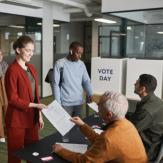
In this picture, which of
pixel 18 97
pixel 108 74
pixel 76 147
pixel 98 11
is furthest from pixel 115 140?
pixel 98 11

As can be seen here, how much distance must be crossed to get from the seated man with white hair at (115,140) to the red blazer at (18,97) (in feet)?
2.63

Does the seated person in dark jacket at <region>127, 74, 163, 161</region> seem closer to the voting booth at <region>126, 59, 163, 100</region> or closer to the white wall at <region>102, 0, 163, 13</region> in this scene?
the voting booth at <region>126, 59, 163, 100</region>

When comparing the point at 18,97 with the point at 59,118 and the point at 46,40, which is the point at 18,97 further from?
the point at 46,40

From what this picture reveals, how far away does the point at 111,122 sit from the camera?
1.43m

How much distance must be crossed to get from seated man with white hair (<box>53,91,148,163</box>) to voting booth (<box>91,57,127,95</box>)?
8.20 feet

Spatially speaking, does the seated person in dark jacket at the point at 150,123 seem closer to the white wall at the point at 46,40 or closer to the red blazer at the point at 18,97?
the red blazer at the point at 18,97

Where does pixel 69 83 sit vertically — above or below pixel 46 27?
below

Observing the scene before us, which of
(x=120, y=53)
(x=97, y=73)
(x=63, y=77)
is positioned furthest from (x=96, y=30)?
(x=63, y=77)

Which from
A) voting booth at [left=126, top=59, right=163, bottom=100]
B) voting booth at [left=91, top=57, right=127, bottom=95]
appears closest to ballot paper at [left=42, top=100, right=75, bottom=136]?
voting booth at [left=126, top=59, right=163, bottom=100]

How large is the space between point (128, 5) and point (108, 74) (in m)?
2.34

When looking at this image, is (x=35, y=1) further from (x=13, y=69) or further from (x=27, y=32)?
(x=13, y=69)

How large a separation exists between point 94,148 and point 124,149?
16cm

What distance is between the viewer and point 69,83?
2869 mm

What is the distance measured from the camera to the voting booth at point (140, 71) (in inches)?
141
